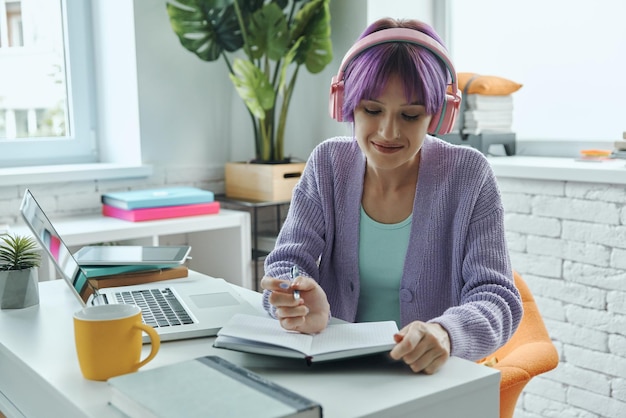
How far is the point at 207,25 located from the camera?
2811 mm

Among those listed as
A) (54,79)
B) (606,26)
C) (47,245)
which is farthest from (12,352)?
(606,26)

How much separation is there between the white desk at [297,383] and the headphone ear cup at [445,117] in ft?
1.82

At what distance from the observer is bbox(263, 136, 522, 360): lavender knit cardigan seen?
56.1 inches

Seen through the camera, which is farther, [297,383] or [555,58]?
[555,58]

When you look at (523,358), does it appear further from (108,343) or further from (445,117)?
(108,343)

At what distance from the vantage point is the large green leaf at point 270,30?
9.02 ft

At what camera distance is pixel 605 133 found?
2635 millimetres

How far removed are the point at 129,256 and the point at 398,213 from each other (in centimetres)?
62

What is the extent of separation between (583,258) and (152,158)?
166 cm

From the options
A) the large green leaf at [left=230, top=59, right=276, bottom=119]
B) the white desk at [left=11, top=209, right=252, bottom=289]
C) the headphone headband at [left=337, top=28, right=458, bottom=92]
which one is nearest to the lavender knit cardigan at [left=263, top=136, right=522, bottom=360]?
the headphone headband at [left=337, top=28, right=458, bottom=92]

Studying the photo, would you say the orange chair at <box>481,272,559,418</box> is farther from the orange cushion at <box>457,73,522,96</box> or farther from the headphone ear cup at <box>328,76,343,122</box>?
the orange cushion at <box>457,73,522,96</box>

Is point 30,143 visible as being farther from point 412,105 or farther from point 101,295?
point 412,105

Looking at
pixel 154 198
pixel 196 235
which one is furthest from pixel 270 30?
pixel 196 235

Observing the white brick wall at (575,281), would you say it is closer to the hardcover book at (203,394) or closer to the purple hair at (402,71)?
the purple hair at (402,71)
